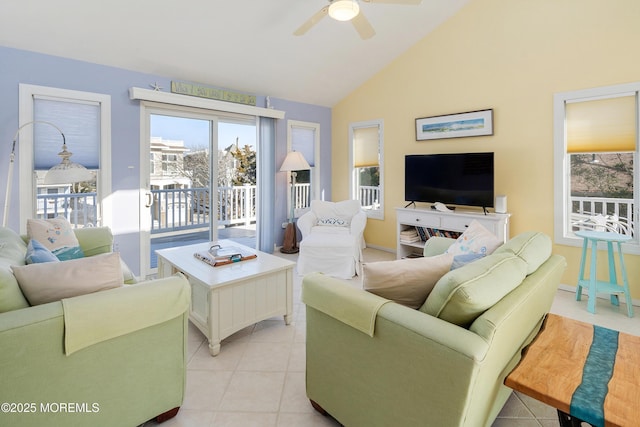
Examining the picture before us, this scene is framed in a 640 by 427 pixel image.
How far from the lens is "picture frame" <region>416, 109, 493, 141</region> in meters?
3.87

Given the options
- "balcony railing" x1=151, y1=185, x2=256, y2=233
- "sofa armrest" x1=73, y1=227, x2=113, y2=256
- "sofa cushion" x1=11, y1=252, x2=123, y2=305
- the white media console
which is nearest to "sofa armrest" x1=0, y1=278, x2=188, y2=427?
"sofa cushion" x1=11, y1=252, x2=123, y2=305

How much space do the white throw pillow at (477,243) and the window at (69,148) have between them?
3400mm

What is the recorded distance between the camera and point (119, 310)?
1321mm

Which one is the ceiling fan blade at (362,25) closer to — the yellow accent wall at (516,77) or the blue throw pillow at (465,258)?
the yellow accent wall at (516,77)

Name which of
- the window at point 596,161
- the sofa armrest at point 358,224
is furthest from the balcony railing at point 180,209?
the window at point 596,161

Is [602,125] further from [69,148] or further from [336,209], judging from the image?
[69,148]

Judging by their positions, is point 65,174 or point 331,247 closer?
point 65,174

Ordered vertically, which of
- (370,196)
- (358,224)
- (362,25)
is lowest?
(358,224)

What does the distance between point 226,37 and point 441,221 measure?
10.3ft

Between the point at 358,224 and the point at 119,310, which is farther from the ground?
the point at 358,224

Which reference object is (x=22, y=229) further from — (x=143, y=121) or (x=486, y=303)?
(x=486, y=303)

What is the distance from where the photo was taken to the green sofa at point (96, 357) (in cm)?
114

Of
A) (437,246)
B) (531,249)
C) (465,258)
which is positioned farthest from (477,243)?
(437,246)

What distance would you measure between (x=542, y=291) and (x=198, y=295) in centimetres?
210
